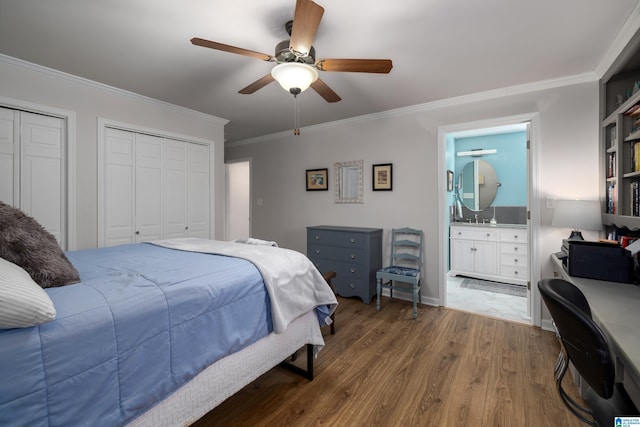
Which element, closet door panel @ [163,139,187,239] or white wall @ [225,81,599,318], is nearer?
white wall @ [225,81,599,318]

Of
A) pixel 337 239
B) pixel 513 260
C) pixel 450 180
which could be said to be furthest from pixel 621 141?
pixel 337 239

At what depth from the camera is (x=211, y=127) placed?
409 cm

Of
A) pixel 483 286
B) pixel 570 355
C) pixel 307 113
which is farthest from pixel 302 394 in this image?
pixel 483 286

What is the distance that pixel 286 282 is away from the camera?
1.79 meters

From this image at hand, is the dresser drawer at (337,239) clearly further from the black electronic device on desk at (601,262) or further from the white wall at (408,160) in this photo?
the black electronic device on desk at (601,262)

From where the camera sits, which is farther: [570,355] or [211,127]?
[211,127]

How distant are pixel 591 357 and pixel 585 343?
0.05 meters

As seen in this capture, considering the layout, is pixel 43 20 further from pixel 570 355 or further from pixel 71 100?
pixel 570 355

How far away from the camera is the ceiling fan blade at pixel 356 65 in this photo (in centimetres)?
184

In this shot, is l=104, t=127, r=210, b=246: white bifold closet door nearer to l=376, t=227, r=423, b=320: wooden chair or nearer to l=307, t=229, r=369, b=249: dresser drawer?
l=307, t=229, r=369, b=249: dresser drawer

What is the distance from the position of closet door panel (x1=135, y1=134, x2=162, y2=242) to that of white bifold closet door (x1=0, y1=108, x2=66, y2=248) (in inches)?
25.9

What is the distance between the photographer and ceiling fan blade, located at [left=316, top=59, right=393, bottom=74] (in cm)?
184

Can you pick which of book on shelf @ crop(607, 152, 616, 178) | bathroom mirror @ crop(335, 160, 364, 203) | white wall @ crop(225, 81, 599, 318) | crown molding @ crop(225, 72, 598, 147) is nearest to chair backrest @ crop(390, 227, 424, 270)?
white wall @ crop(225, 81, 599, 318)

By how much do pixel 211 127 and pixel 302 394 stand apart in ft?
11.5
